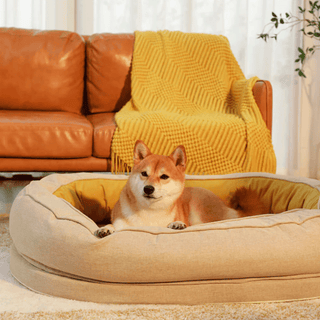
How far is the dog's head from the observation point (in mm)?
1357

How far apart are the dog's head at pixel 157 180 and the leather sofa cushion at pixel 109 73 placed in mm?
1283

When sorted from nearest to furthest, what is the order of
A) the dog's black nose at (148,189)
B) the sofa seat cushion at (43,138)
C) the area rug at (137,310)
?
1. the area rug at (137,310)
2. the dog's black nose at (148,189)
3. the sofa seat cushion at (43,138)

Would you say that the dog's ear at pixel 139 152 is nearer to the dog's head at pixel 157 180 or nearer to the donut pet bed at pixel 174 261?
the dog's head at pixel 157 180

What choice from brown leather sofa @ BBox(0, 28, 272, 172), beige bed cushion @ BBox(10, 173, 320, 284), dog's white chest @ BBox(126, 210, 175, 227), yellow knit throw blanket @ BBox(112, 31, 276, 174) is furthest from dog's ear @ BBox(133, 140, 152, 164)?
brown leather sofa @ BBox(0, 28, 272, 172)

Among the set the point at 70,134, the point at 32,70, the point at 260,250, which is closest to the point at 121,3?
the point at 32,70

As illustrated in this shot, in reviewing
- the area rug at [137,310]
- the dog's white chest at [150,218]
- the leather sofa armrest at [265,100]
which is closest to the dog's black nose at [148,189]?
the dog's white chest at [150,218]

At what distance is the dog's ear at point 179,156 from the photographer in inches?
58.5

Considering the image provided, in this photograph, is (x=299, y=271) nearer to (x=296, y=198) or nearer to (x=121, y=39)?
(x=296, y=198)

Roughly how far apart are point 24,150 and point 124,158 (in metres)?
0.53

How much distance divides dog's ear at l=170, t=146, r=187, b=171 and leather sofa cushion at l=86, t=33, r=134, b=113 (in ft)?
4.30

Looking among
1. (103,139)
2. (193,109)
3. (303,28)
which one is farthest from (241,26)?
(103,139)

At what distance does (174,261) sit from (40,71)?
6.63ft

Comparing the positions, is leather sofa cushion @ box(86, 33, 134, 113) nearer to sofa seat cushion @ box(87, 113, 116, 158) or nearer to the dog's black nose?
sofa seat cushion @ box(87, 113, 116, 158)

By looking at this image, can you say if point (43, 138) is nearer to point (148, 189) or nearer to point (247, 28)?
point (148, 189)
